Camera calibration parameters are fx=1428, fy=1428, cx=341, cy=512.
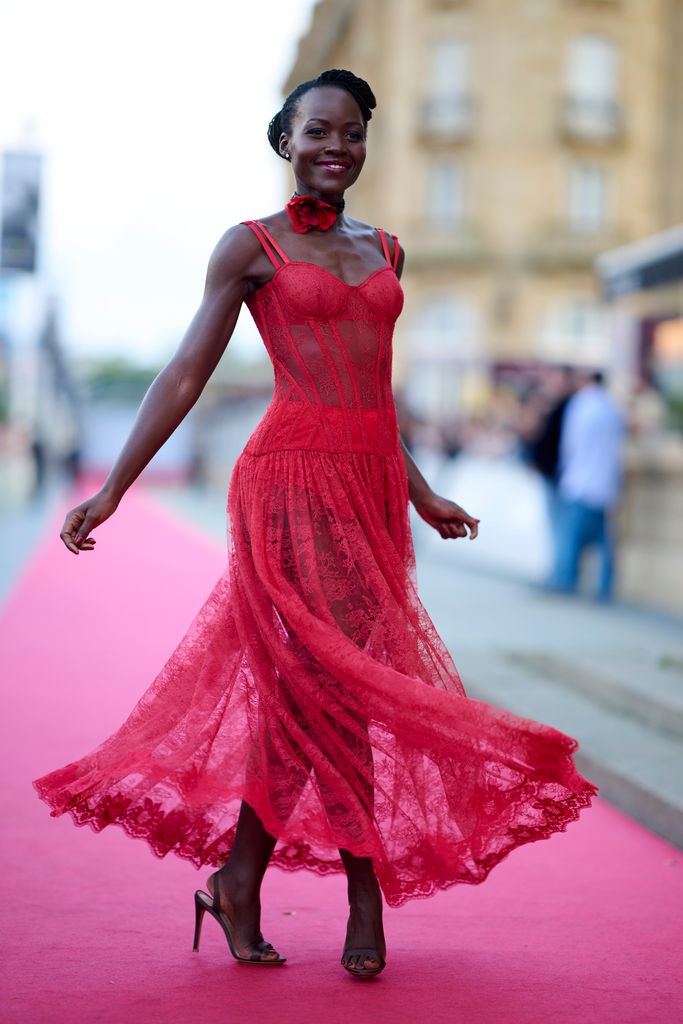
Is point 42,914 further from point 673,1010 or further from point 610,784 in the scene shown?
point 610,784

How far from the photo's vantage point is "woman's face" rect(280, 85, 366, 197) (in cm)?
328

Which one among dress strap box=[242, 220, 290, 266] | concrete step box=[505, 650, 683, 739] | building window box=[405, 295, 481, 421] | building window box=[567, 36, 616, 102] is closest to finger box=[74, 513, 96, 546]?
dress strap box=[242, 220, 290, 266]

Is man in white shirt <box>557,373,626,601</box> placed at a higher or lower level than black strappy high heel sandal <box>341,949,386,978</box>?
higher

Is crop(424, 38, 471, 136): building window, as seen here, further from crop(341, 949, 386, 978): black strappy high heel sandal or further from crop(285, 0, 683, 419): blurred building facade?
crop(341, 949, 386, 978): black strappy high heel sandal

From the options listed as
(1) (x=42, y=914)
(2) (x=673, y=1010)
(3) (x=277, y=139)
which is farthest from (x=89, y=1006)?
(3) (x=277, y=139)

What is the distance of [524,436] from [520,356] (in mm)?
27782

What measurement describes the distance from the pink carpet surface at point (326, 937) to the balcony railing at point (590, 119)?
3626cm

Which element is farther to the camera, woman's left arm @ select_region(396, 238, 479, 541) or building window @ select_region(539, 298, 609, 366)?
building window @ select_region(539, 298, 609, 366)

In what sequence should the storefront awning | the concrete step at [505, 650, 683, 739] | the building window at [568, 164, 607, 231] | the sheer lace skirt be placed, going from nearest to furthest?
the sheer lace skirt < the concrete step at [505, 650, 683, 739] < the storefront awning < the building window at [568, 164, 607, 231]

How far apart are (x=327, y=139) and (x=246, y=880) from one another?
171 cm

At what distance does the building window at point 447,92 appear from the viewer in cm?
3981

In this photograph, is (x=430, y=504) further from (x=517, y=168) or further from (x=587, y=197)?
(x=587, y=197)

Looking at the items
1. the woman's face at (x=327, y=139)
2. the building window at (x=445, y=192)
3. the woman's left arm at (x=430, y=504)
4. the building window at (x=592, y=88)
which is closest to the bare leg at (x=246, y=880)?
the woman's left arm at (x=430, y=504)

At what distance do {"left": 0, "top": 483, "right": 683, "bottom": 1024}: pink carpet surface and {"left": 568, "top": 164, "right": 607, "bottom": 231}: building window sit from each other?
36486mm
